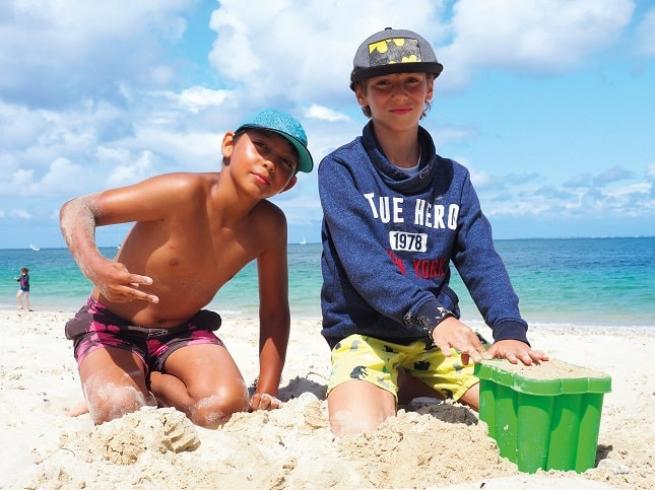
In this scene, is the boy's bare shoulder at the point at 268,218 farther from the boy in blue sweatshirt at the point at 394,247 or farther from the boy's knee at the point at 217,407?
the boy's knee at the point at 217,407

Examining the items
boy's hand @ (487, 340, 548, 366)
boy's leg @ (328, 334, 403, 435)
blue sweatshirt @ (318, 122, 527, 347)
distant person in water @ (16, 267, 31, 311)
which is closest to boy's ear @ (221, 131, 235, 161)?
blue sweatshirt @ (318, 122, 527, 347)

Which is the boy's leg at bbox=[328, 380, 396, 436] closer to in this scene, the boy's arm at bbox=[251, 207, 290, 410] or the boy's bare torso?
the boy's arm at bbox=[251, 207, 290, 410]

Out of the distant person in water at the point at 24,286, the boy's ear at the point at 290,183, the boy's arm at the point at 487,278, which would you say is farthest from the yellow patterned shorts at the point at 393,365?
the distant person in water at the point at 24,286

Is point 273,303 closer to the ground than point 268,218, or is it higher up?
closer to the ground

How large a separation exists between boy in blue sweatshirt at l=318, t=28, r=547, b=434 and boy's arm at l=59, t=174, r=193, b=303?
71cm

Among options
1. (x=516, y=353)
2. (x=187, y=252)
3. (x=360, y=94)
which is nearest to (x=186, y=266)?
(x=187, y=252)

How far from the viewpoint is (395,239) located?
2.94m

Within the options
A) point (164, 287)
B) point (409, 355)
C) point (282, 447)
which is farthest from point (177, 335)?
point (409, 355)

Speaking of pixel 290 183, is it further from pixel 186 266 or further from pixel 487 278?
pixel 487 278

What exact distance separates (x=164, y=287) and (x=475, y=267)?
1477 mm

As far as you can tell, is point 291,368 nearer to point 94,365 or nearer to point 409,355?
point 409,355

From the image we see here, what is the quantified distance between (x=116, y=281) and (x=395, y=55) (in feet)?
5.01

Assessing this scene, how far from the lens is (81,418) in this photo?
291cm

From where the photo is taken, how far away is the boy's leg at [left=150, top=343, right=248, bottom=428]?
9.34 feet
